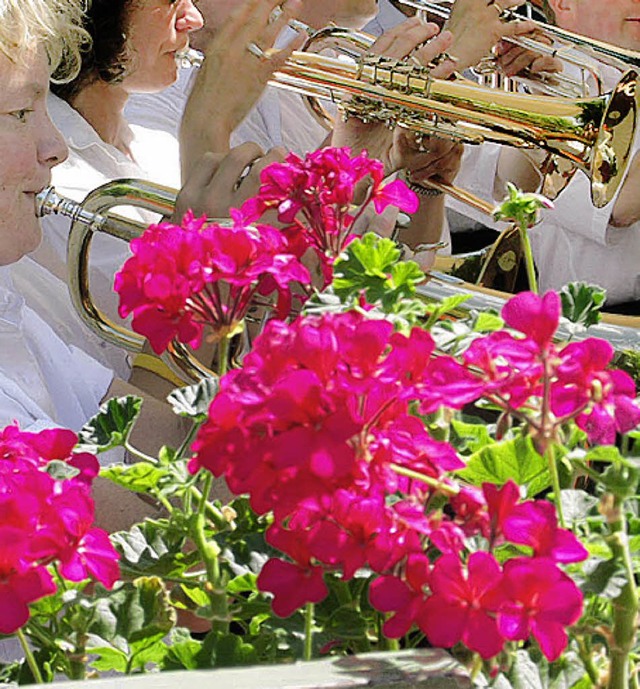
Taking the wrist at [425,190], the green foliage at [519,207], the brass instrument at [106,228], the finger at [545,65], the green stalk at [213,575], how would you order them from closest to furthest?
the green stalk at [213,575]
the green foliage at [519,207]
the brass instrument at [106,228]
the wrist at [425,190]
the finger at [545,65]

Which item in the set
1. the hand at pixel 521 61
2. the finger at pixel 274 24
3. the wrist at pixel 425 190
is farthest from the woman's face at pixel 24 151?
the hand at pixel 521 61

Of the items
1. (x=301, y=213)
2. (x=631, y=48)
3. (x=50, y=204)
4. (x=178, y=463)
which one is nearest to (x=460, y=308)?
(x=50, y=204)

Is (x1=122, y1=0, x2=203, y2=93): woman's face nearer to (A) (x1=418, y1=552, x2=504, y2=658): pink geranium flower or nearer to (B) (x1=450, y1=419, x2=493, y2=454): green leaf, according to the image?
(B) (x1=450, y1=419, x2=493, y2=454): green leaf

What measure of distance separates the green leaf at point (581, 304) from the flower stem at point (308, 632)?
191 millimetres

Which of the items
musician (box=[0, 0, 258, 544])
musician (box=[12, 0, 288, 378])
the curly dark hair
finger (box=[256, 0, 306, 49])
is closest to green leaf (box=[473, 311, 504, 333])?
musician (box=[0, 0, 258, 544])

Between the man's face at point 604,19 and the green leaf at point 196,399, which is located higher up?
the green leaf at point 196,399

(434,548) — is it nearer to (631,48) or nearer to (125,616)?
(125,616)

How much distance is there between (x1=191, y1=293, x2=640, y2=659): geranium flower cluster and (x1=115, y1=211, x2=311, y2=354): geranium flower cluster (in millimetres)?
91

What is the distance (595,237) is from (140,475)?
1535mm

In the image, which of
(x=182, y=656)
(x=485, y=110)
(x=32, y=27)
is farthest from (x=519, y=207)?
(x=485, y=110)

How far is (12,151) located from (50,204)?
0.25 ft

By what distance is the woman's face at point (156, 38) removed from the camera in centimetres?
168

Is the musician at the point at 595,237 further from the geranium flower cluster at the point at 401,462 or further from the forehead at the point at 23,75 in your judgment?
the geranium flower cluster at the point at 401,462

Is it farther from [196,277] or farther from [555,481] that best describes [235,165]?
[555,481]
